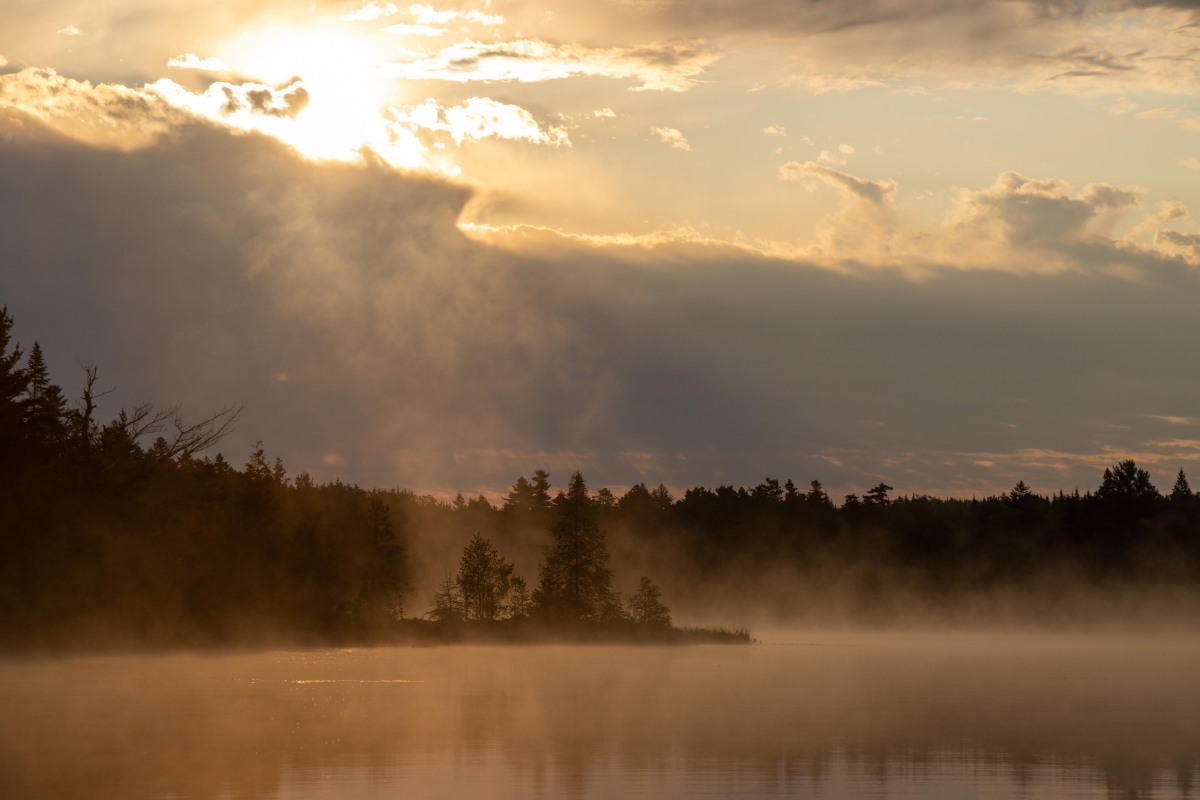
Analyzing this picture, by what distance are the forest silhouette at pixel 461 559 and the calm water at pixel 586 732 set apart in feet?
52.0

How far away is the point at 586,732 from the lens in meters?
37.3

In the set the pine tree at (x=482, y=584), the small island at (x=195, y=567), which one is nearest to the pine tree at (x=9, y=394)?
the small island at (x=195, y=567)

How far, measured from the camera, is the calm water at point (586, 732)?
2730cm

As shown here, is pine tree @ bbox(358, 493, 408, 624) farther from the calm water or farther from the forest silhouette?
the calm water

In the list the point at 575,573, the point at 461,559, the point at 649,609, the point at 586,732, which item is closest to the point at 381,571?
the point at 461,559

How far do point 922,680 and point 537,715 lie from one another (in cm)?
2641

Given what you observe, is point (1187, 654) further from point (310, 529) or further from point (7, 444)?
point (7, 444)

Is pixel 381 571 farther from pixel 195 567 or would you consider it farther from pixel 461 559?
pixel 195 567

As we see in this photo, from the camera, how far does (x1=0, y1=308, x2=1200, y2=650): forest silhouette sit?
3310 inches

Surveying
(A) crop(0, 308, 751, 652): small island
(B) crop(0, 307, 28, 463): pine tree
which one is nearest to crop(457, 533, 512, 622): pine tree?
(A) crop(0, 308, 751, 652): small island

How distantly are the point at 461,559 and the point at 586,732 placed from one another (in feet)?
304

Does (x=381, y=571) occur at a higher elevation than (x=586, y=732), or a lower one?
higher

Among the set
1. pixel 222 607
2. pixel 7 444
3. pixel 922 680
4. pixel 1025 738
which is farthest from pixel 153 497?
pixel 1025 738

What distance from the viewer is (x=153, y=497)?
99.4 metres
